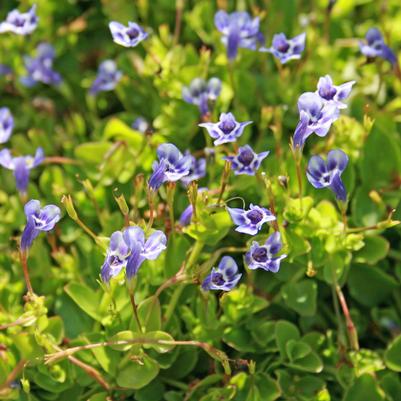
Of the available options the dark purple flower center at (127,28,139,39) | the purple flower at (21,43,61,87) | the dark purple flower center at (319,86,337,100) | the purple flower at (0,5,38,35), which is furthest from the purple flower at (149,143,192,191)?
the purple flower at (21,43,61,87)

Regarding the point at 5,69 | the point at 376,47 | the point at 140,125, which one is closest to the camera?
the point at 376,47

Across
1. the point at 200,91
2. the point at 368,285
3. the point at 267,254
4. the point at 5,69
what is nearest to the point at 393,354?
the point at 368,285

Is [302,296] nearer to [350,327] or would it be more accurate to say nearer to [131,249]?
[350,327]

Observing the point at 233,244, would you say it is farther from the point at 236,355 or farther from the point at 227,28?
the point at 227,28

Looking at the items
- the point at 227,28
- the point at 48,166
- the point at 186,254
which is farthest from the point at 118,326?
the point at 227,28

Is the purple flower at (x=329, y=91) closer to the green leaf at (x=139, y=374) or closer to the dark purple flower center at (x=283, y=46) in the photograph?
the dark purple flower center at (x=283, y=46)

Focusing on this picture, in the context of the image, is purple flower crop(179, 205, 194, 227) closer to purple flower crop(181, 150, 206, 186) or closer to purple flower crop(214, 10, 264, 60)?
purple flower crop(181, 150, 206, 186)
